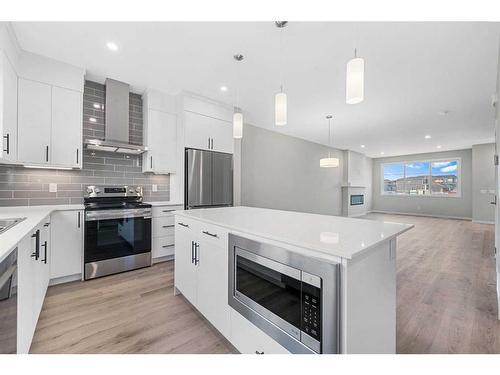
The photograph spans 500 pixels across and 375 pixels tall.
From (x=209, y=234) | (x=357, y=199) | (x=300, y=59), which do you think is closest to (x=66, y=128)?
(x=209, y=234)

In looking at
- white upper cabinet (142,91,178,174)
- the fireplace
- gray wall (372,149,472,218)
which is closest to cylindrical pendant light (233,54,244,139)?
white upper cabinet (142,91,178,174)

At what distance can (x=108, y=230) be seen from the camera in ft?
9.14

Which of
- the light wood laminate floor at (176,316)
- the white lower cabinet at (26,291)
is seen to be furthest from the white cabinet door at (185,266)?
the white lower cabinet at (26,291)

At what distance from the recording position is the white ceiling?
206cm

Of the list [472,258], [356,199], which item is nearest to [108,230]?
[472,258]

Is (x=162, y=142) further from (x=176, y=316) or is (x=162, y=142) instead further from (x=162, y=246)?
(x=176, y=316)

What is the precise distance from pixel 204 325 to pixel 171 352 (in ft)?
1.12

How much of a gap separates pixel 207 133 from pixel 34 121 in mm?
2053

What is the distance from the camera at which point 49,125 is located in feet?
8.41

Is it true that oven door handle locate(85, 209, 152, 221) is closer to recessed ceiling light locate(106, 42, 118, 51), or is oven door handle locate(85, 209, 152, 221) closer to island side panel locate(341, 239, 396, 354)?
recessed ceiling light locate(106, 42, 118, 51)

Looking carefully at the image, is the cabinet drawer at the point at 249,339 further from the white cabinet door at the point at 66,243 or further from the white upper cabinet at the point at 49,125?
the white upper cabinet at the point at 49,125

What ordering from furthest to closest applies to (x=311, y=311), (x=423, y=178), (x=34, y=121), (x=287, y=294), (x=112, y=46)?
(x=423, y=178) < (x=34, y=121) < (x=112, y=46) < (x=287, y=294) < (x=311, y=311)
